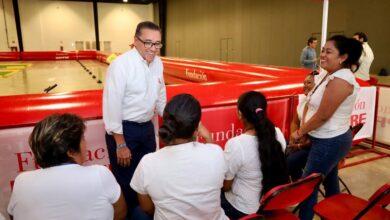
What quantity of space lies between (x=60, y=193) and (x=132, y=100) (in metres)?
0.77

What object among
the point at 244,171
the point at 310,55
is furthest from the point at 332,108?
the point at 310,55

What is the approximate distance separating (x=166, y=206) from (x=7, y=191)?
3.80 ft

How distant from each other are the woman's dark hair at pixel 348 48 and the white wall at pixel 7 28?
64.9 feet

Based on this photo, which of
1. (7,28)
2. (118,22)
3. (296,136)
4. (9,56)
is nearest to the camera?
(296,136)

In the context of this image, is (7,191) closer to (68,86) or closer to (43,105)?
(43,105)

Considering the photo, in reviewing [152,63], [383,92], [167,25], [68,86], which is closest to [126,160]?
[152,63]

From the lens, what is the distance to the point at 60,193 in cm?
93

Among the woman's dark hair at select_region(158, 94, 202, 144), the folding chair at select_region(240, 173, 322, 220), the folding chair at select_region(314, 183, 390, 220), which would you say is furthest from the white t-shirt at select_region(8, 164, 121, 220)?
the folding chair at select_region(314, 183, 390, 220)

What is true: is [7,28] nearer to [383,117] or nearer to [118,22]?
[118,22]

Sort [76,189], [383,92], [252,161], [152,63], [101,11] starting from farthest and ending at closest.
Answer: [101,11] → [383,92] → [152,63] → [252,161] → [76,189]

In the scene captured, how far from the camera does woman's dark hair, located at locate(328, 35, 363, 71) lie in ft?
5.09

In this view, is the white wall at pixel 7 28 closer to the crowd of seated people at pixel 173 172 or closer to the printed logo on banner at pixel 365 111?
the printed logo on banner at pixel 365 111

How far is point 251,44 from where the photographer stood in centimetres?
1215

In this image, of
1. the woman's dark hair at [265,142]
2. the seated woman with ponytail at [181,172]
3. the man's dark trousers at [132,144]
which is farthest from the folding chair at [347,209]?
the man's dark trousers at [132,144]
